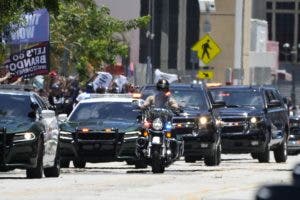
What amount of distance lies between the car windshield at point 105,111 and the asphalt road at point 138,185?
1371mm

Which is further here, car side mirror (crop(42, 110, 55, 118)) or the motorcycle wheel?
the motorcycle wheel

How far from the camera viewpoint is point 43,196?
15.4 metres

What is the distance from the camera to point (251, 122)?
30781 mm

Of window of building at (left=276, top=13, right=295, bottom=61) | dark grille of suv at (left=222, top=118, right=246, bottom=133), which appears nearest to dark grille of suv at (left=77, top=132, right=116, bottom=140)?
dark grille of suv at (left=222, top=118, right=246, bottom=133)

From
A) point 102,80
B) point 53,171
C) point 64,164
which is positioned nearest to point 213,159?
point 64,164

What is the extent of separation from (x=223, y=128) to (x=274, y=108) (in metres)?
2.23

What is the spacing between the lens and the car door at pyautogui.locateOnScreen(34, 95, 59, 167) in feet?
68.0

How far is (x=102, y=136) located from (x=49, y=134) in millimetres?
2955

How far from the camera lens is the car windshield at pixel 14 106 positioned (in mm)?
20641

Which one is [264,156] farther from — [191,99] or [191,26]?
[191,26]

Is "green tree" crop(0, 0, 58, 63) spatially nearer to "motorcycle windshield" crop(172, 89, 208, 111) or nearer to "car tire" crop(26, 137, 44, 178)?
"car tire" crop(26, 137, 44, 178)

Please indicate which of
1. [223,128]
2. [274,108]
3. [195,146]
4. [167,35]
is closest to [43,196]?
[195,146]

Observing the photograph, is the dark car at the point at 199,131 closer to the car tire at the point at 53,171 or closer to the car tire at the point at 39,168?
the car tire at the point at 53,171

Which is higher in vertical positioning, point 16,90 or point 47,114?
point 16,90
